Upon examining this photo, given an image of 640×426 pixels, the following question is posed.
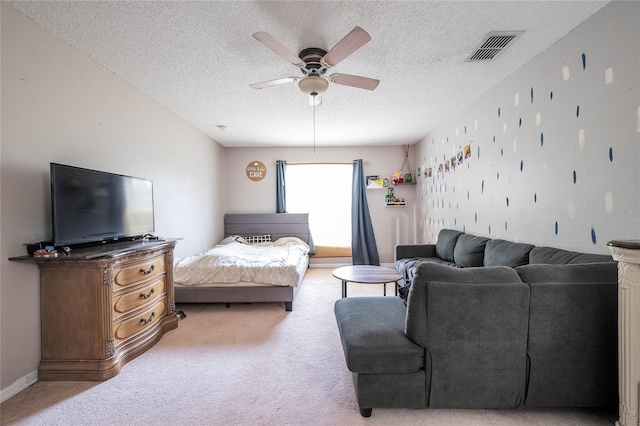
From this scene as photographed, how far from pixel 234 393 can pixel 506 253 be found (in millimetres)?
2492

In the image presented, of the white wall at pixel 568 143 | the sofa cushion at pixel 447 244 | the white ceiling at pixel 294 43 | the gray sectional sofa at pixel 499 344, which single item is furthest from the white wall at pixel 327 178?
the gray sectional sofa at pixel 499 344

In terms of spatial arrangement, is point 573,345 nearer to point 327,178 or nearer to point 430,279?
point 430,279

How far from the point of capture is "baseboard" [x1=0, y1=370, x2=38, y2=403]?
1.77m

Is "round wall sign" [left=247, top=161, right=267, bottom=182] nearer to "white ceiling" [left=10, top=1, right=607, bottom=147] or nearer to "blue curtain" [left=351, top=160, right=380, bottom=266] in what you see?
"blue curtain" [left=351, top=160, right=380, bottom=266]

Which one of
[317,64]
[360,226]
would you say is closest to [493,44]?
[317,64]

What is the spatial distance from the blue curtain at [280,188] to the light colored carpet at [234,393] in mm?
3197

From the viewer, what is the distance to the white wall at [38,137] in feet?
5.93

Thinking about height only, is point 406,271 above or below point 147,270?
below

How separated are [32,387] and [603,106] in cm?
424

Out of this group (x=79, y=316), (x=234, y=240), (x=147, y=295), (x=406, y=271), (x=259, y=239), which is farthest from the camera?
(x=259, y=239)

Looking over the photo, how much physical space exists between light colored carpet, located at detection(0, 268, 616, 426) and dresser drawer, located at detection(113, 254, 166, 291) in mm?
624

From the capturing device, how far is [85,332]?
6.51ft

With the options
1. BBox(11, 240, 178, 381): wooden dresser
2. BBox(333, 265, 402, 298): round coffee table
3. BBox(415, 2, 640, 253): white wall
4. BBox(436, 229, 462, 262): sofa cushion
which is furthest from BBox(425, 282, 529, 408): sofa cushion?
BBox(436, 229, 462, 262): sofa cushion

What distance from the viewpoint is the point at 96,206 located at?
223 centimetres
